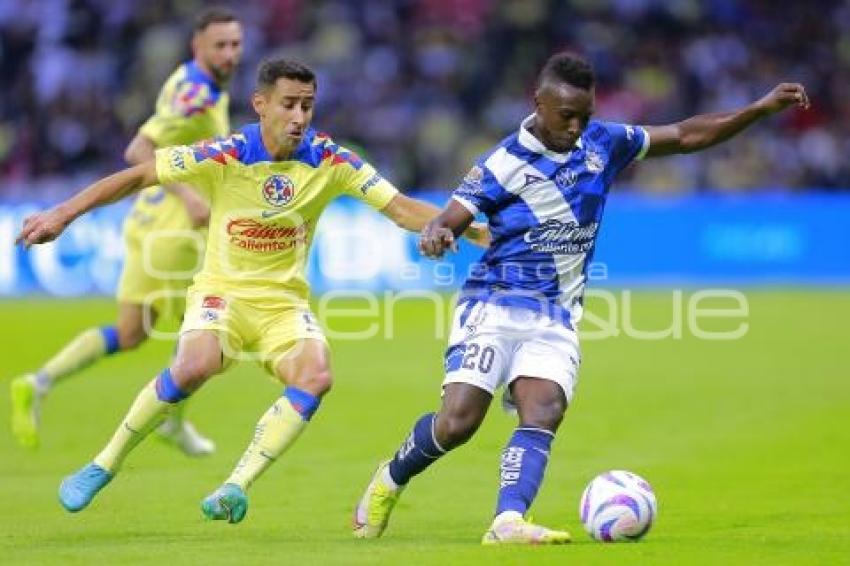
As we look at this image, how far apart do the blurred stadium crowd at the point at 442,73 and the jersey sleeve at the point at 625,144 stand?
17.3 m

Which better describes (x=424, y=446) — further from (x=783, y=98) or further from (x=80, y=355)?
(x=80, y=355)

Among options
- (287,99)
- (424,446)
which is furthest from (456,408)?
(287,99)

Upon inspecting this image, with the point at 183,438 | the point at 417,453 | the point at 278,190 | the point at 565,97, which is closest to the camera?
the point at 565,97

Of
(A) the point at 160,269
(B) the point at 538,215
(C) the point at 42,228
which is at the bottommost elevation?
(C) the point at 42,228

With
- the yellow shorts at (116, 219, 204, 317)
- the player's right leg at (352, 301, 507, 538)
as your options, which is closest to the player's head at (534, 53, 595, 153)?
the player's right leg at (352, 301, 507, 538)

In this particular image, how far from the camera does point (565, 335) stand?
854 centimetres

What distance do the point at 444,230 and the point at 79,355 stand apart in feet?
17.2

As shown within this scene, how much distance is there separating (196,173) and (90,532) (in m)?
1.84

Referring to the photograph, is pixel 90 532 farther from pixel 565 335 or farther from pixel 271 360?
pixel 565 335

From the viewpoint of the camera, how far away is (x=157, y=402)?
8.98 metres

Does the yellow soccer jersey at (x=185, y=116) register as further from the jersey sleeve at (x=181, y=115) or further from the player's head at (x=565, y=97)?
the player's head at (x=565, y=97)

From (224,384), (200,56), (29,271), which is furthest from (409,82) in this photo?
(200,56)

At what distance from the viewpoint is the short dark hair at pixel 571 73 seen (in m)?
8.30

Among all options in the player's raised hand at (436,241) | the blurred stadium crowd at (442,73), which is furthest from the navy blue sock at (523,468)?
the blurred stadium crowd at (442,73)
